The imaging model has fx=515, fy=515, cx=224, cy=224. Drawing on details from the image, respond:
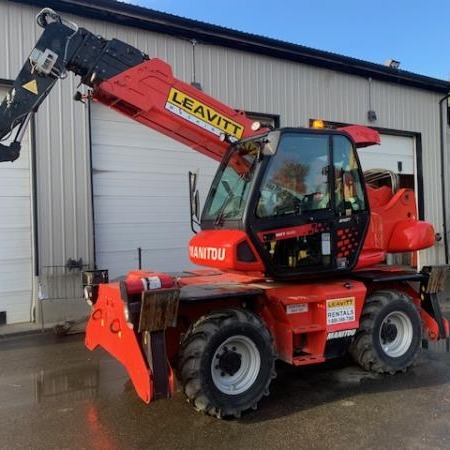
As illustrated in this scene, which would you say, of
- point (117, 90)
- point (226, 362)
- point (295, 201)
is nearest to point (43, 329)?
point (117, 90)

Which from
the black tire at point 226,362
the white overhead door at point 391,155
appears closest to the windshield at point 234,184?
the black tire at point 226,362

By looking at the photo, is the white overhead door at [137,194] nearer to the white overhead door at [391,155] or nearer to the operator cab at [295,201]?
the operator cab at [295,201]

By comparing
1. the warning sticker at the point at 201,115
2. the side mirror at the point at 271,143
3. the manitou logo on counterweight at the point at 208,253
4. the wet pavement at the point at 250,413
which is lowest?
the wet pavement at the point at 250,413

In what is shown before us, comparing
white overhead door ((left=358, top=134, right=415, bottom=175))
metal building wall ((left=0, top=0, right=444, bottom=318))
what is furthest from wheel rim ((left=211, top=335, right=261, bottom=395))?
white overhead door ((left=358, top=134, right=415, bottom=175))

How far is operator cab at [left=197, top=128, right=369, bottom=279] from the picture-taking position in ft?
17.0

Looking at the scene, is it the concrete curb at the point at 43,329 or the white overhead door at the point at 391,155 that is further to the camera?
the white overhead door at the point at 391,155

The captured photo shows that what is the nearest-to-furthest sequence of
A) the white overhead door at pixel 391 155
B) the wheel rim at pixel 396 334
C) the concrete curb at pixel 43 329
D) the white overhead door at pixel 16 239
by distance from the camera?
the wheel rim at pixel 396 334
the concrete curb at pixel 43 329
the white overhead door at pixel 16 239
the white overhead door at pixel 391 155

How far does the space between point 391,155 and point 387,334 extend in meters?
9.66

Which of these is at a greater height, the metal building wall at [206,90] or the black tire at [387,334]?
the metal building wall at [206,90]

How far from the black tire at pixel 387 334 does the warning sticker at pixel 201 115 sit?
2.51 metres

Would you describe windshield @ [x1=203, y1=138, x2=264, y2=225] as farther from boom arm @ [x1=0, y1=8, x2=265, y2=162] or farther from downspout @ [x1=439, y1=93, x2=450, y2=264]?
downspout @ [x1=439, y1=93, x2=450, y2=264]

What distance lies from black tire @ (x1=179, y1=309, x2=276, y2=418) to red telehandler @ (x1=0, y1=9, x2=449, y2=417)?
0.04 feet

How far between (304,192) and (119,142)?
5.62m

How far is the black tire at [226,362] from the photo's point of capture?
4492 mm
